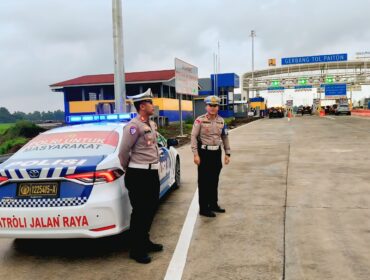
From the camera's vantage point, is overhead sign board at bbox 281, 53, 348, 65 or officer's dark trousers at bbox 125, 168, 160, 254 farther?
overhead sign board at bbox 281, 53, 348, 65

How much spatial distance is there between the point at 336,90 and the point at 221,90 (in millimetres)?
24199

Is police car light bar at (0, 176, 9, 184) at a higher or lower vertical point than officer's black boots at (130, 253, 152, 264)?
higher

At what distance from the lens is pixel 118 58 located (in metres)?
12.0

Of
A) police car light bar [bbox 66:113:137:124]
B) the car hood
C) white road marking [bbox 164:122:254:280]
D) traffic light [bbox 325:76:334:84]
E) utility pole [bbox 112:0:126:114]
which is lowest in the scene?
white road marking [bbox 164:122:254:280]

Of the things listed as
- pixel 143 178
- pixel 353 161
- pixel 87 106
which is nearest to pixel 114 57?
pixel 353 161

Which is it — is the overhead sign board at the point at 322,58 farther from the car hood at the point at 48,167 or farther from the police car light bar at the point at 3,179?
the police car light bar at the point at 3,179

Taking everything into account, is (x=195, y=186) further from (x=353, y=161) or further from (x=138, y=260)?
(x=353, y=161)

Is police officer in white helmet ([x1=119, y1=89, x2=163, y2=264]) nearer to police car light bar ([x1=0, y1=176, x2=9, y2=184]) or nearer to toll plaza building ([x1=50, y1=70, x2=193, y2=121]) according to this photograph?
police car light bar ([x1=0, y1=176, x2=9, y2=184])

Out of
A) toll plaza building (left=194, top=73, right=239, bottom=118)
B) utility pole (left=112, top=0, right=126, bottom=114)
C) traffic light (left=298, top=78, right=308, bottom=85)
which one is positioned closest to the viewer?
utility pole (left=112, top=0, right=126, bottom=114)

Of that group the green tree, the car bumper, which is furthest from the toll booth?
the car bumper

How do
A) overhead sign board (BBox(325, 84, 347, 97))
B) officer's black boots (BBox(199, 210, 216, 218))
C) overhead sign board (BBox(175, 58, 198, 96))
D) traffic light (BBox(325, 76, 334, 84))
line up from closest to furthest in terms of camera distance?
officer's black boots (BBox(199, 210, 216, 218)) < overhead sign board (BBox(175, 58, 198, 96)) < overhead sign board (BBox(325, 84, 347, 97)) < traffic light (BBox(325, 76, 334, 84))

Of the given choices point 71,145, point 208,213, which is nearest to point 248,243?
point 208,213

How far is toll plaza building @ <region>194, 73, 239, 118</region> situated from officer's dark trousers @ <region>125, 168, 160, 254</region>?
51551 millimetres

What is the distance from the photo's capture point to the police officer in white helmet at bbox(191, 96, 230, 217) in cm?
566
